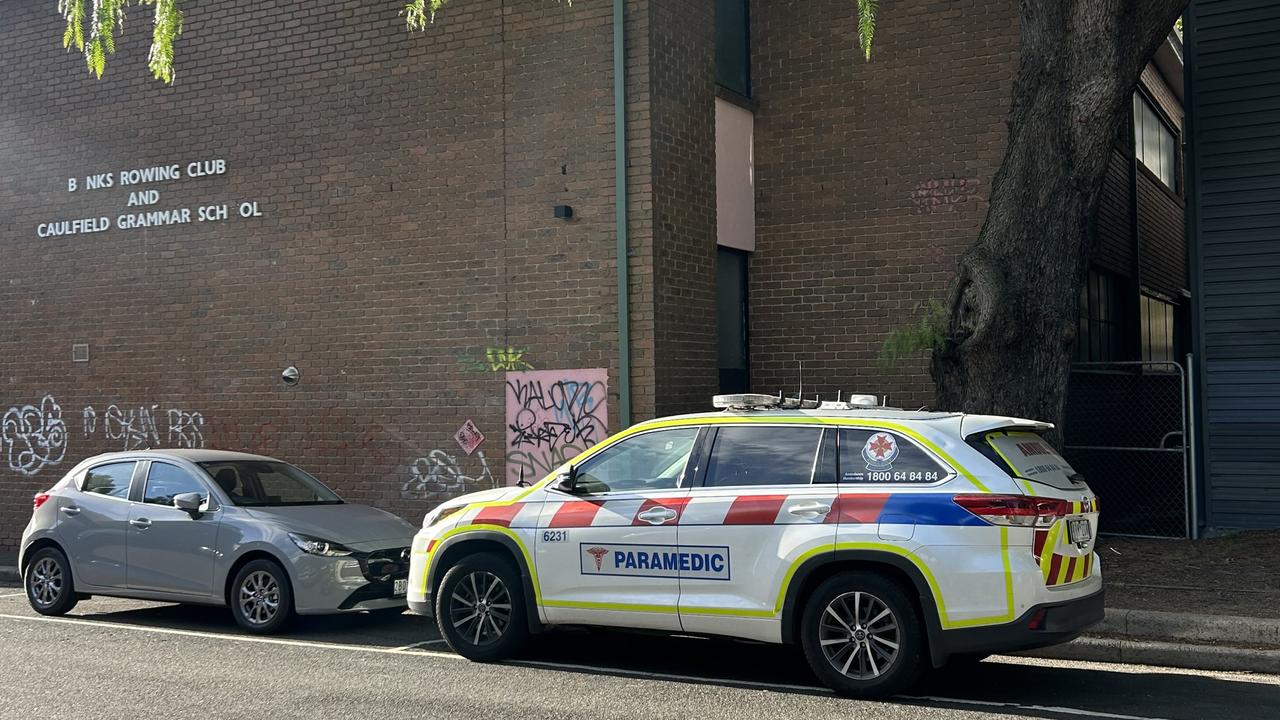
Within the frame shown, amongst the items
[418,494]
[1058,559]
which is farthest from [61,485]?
[1058,559]

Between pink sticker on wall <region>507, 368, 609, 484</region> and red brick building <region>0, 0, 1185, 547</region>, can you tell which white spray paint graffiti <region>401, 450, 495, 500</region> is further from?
pink sticker on wall <region>507, 368, 609, 484</region>

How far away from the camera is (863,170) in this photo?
14.2 meters

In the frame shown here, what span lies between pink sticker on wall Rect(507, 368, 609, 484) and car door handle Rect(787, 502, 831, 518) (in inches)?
216

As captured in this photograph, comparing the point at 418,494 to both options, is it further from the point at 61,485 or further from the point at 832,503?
the point at 832,503

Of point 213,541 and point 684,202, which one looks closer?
point 213,541

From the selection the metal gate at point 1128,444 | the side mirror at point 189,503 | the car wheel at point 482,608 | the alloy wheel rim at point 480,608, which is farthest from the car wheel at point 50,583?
the metal gate at point 1128,444

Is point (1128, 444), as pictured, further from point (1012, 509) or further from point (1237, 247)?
point (1012, 509)

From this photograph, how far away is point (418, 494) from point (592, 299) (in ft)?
9.92

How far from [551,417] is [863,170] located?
4.40 metres

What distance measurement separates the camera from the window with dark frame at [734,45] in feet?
47.9

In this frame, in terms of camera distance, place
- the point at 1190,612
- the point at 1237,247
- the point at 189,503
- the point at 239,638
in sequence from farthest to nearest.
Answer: the point at 1237,247
the point at 189,503
the point at 239,638
the point at 1190,612

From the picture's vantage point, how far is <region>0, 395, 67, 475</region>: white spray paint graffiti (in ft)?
54.9

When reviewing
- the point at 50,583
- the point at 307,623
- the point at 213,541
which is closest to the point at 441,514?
the point at 307,623

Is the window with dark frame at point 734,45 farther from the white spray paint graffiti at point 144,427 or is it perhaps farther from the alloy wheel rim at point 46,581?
the alloy wheel rim at point 46,581
